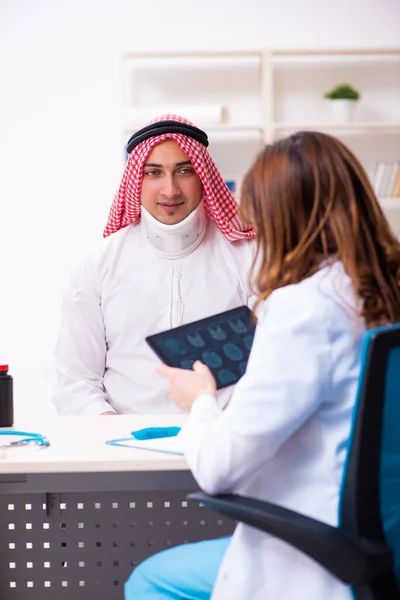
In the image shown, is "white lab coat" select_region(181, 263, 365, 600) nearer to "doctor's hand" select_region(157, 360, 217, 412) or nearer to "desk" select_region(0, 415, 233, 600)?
"doctor's hand" select_region(157, 360, 217, 412)

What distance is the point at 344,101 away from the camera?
14.8 feet

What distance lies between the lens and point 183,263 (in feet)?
9.25

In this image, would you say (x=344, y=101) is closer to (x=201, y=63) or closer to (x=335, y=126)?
(x=335, y=126)

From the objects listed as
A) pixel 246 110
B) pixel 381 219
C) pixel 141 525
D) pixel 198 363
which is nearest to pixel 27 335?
pixel 246 110

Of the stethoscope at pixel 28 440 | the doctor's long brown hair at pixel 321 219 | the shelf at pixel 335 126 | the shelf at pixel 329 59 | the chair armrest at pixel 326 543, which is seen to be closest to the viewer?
the chair armrest at pixel 326 543

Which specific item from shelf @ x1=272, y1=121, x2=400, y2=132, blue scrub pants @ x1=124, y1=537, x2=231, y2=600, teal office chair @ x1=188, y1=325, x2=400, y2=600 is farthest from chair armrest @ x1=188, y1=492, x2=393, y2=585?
shelf @ x1=272, y1=121, x2=400, y2=132

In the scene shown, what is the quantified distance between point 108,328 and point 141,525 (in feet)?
3.12

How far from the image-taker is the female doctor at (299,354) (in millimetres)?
1160

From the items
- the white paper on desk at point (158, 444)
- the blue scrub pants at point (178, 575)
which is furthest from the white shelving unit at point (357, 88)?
the blue scrub pants at point (178, 575)

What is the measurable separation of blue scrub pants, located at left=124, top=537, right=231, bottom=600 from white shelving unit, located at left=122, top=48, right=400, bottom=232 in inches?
134

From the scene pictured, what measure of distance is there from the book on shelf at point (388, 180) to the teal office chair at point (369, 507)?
3569 millimetres

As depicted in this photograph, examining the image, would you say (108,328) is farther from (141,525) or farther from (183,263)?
(141,525)

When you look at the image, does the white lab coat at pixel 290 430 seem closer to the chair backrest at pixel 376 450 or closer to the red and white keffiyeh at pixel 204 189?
the chair backrest at pixel 376 450

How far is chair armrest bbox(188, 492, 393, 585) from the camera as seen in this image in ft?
3.53
